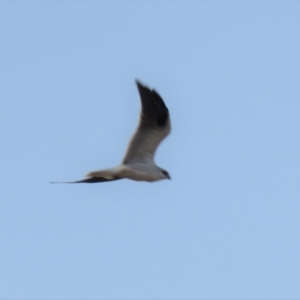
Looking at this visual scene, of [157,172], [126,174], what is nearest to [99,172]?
[126,174]

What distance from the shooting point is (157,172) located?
18.7 meters

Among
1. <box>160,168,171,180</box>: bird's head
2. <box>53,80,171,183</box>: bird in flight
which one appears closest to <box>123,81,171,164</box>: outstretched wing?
<box>53,80,171,183</box>: bird in flight

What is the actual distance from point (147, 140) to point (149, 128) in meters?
0.26

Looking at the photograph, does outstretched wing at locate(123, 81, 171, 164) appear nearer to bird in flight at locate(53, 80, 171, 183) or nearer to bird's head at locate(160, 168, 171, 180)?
bird in flight at locate(53, 80, 171, 183)

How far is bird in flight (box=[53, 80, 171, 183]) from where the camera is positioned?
715 inches

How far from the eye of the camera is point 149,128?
19.1m

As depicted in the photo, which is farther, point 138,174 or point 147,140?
point 147,140

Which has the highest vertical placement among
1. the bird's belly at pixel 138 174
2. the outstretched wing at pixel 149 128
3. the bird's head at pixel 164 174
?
the outstretched wing at pixel 149 128

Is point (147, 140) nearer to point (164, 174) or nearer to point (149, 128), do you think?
point (149, 128)

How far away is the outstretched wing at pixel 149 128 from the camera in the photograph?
1859 cm

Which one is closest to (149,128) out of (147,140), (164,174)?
(147,140)

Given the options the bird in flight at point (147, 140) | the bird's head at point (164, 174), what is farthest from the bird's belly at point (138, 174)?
the bird's head at point (164, 174)

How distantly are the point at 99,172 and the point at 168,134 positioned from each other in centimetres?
271

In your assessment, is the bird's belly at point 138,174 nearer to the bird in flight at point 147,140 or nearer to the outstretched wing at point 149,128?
the bird in flight at point 147,140
